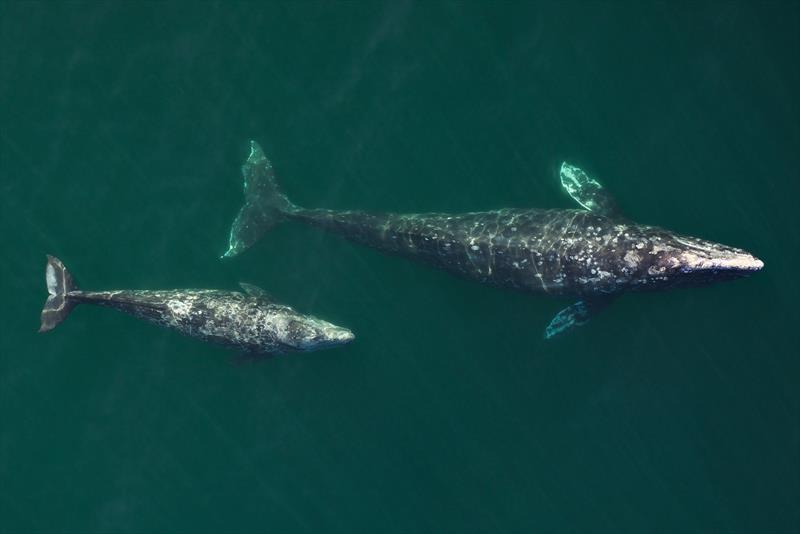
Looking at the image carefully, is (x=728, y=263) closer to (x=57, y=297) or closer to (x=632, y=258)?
(x=632, y=258)

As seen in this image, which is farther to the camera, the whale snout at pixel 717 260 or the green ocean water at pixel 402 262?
the green ocean water at pixel 402 262

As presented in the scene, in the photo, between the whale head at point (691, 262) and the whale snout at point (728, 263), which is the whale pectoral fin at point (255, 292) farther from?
the whale snout at point (728, 263)

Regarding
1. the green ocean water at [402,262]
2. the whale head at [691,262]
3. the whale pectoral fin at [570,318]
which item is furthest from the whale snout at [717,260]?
the green ocean water at [402,262]

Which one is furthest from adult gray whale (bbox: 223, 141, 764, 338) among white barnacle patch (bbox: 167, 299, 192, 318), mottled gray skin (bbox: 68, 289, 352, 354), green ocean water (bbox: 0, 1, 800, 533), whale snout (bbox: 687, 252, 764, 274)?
white barnacle patch (bbox: 167, 299, 192, 318)

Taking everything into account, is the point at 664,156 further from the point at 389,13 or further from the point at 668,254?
the point at 389,13

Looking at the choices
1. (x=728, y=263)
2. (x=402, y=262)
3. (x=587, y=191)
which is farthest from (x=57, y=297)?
(x=728, y=263)

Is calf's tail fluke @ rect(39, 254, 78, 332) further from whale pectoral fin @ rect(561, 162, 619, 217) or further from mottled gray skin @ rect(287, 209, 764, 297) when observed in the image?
whale pectoral fin @ rect(561, 162, 619, 217)
